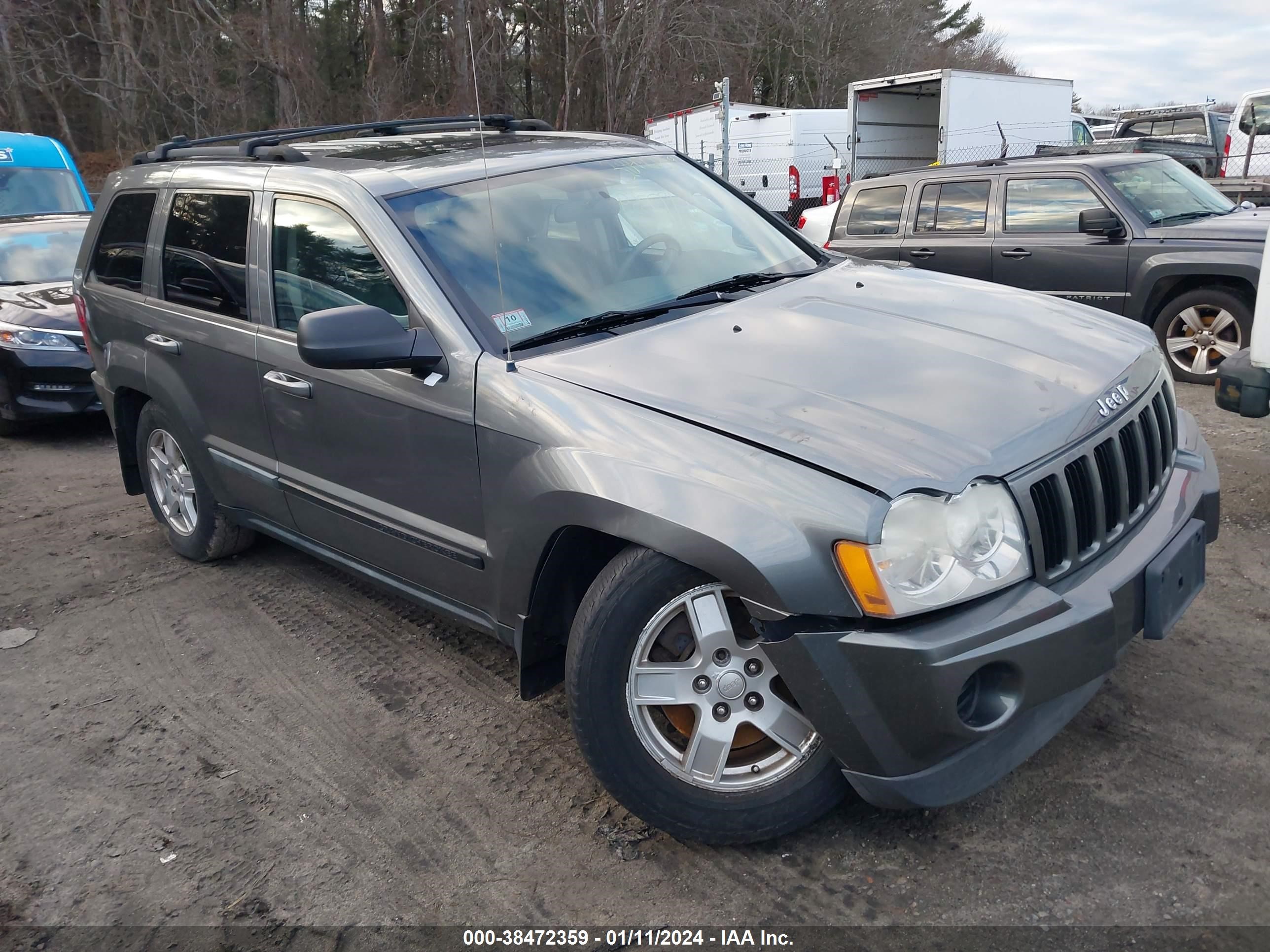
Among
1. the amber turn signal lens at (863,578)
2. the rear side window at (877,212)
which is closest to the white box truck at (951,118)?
the rear side window at (877,212)

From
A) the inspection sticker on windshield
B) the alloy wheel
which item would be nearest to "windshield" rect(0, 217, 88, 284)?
the inspection sticker on windshield

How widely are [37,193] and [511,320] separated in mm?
10071

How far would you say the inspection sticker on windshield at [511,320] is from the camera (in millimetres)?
3068

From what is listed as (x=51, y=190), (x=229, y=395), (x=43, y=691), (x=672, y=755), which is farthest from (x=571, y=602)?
(x=51, y=190)

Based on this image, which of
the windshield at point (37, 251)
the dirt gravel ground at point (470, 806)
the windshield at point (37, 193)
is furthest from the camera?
the windshield at point (37, 193)

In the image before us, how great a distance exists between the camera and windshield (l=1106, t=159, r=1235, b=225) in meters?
7.49

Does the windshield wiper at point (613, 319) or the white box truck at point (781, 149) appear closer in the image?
A: the windshield wiper at point (613, 319)

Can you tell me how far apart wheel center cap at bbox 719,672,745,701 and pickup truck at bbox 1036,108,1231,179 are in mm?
8870

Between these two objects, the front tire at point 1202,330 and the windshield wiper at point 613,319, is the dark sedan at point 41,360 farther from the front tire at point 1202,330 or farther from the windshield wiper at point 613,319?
the front tire at point 1202,330

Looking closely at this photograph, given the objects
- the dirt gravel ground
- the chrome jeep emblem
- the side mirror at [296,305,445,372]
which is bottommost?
the dirt gravel ground

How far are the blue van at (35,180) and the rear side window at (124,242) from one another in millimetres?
6572

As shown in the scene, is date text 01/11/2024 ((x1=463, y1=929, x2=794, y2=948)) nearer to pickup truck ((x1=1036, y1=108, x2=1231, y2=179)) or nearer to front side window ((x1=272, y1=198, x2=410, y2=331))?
front side window ((x1=272, y1=198, x2=410, y2=331))

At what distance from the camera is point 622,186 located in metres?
3.81

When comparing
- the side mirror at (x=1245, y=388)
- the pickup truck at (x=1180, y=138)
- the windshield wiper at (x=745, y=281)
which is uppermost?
the pickup truck at (x=1180, y=138)
